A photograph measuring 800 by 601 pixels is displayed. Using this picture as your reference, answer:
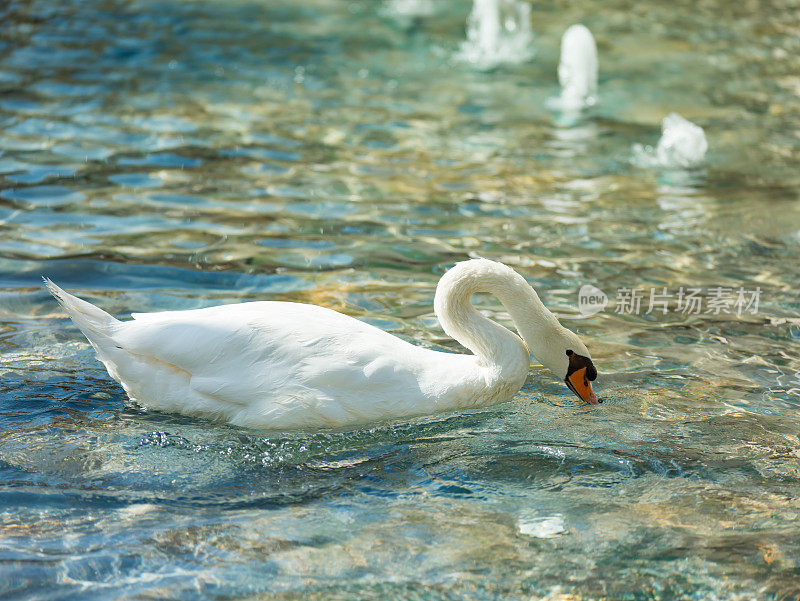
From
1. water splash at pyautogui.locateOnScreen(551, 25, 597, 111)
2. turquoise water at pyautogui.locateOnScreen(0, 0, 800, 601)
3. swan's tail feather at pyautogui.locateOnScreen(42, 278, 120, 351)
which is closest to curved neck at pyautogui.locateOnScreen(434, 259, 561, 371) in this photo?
turquoise water at pyautogui.locateOnScreen(0, 0, 800, 601)

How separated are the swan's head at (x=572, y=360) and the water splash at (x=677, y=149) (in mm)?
5181

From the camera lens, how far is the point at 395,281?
6.71m

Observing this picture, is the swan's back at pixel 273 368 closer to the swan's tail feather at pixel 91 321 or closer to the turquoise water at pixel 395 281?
the swan's tail feather at pixel 91 321

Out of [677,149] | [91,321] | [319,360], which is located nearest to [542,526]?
[319,360]

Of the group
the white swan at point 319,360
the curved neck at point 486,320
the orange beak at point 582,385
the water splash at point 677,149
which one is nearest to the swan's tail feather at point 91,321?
the white swan at point 319,360

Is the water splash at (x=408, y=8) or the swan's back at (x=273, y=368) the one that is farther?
the water splash at (x=408, y=8)

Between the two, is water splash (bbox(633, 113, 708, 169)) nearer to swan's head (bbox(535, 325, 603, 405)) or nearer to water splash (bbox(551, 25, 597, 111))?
water splash (bbox(551, 25, 597, 111))

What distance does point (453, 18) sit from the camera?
15.6 m

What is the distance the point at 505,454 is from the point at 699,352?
183 cm

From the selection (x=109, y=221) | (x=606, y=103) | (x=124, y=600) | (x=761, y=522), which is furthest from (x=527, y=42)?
(x=124, y=600)

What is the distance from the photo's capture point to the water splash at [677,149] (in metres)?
9.72

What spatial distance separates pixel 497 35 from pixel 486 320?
399 inches

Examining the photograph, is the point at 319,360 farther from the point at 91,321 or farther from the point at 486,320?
the point at 91,321

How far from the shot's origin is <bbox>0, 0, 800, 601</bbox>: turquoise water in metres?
3.80
